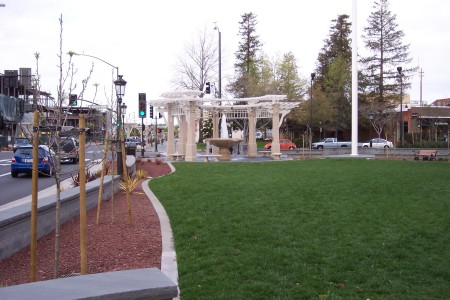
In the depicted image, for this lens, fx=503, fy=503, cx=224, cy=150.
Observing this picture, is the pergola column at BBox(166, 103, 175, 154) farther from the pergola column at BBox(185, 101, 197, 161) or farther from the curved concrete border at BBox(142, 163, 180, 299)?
the curved concrete border at BBox(142, 163, 180, 299)

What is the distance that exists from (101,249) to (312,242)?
2.99m

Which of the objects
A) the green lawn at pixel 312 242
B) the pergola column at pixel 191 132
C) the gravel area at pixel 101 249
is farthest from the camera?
the pergola column at pixel 191 132

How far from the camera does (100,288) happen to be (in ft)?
11.0

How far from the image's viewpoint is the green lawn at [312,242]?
5215 mm

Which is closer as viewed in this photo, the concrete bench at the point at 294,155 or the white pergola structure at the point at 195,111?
the white pergola structure at the point at 195,111

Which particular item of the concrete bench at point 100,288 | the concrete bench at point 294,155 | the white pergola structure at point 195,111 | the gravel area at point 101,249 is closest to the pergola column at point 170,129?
the white pergola structure at point 195,111

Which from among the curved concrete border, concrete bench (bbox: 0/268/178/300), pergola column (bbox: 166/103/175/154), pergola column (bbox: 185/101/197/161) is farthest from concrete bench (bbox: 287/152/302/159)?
concrete bench (bbox: 0/268/178/300)

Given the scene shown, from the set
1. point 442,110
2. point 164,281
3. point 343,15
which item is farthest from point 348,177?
point 343,15

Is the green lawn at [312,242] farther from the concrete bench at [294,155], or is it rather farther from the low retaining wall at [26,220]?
the concrete bench at [294,155]

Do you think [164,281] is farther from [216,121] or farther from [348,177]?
[216,121]

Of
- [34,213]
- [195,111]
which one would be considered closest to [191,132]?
[195,111]

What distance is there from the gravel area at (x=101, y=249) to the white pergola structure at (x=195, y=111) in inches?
704

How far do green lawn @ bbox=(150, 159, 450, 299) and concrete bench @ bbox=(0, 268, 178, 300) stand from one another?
4.89 ft

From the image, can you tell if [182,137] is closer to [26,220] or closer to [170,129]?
[170,129]
